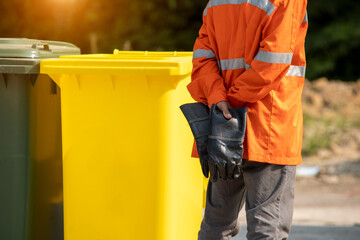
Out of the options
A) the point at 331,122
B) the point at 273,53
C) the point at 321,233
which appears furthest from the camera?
the point at 331,122

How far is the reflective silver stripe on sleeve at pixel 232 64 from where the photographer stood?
8.57 feet

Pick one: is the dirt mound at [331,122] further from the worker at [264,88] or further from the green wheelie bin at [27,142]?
the worker at [264,88]

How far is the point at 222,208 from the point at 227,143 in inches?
15.2

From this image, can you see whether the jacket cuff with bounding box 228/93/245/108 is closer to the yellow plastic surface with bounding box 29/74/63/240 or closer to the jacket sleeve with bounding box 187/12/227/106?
the jacket sleeve with bounding box 187/12/227/106

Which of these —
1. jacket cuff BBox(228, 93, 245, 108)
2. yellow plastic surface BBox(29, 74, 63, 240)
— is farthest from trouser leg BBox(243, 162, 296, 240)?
yellow plastic surface BBox(29, 74, 63, 240)

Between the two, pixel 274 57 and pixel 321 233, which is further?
pixel 321 233

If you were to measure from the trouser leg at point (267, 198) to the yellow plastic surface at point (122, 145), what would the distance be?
60 centimetres

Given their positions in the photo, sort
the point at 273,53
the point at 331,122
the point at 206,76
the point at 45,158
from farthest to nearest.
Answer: the point at 331,122 < the point at 45,158 < the point at 206,76 < the point at 273,53

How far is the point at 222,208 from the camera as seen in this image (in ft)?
9.03

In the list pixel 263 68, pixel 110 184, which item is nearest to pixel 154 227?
pixel 110 184

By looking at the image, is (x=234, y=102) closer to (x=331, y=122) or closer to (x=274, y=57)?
(x=274, y=57)

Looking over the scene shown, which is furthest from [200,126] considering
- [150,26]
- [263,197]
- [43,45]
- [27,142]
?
[150,26]

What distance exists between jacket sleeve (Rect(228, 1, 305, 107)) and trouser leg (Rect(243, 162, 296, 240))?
0.33 meters

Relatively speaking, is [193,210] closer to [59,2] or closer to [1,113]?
[1,113]
